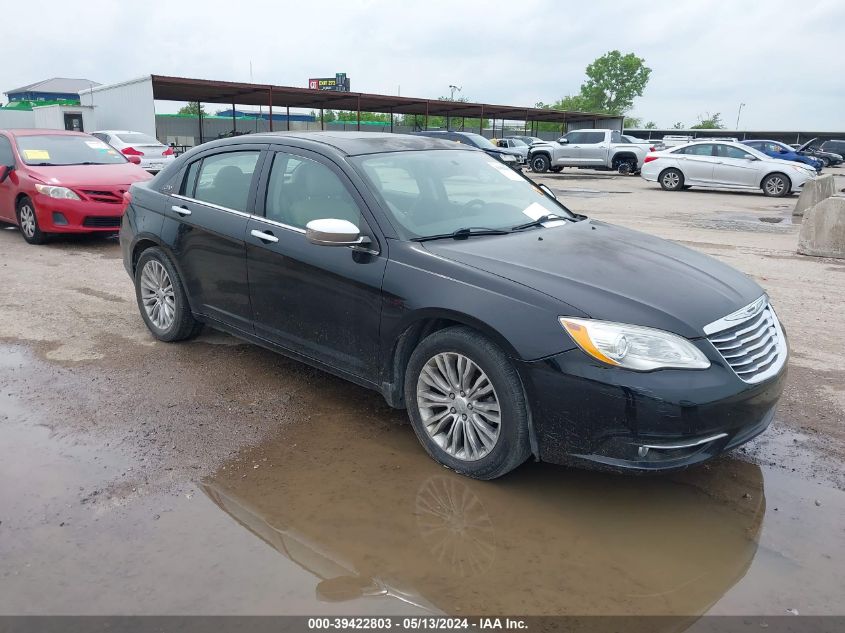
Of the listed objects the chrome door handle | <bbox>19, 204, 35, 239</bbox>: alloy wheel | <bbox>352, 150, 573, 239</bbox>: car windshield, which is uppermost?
<bbox>352, 150, 573, 239</bbox>: car windshield

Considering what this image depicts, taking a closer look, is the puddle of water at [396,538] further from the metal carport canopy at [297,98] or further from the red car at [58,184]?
the metal carport canopy at [297,98]

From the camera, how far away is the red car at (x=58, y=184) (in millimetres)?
9461

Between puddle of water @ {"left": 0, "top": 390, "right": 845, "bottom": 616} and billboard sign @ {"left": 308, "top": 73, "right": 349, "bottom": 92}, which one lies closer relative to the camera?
puddle of water @ {"left": 0, "top": 390, "right": 845, "bottom": 616}

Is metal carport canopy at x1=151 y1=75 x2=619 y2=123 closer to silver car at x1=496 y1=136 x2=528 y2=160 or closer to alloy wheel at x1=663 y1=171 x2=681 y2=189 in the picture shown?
silver car at x1=496 y1=136 x2=528 y2=160

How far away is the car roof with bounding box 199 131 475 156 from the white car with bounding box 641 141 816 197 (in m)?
18.2

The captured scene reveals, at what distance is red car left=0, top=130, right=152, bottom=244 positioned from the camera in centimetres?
946

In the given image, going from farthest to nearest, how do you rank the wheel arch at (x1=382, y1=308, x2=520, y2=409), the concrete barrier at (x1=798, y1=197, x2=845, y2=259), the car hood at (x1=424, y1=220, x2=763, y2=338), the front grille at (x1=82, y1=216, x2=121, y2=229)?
the concrete barrier at (x1=798, y1=197, x2=845, y2=259) < the front grille at (x1=82, y1=216, x2=121, y2=229) < the wheel arch at (x1=382, y1=308, x2=520, y2=409) < the car hood at (x1=424, y1=220, x2=763, y2=338)

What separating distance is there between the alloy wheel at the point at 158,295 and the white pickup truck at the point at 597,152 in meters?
25.8

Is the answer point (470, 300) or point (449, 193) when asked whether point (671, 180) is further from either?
point (470, 300)

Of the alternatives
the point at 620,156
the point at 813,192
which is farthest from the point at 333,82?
the point at 813,192

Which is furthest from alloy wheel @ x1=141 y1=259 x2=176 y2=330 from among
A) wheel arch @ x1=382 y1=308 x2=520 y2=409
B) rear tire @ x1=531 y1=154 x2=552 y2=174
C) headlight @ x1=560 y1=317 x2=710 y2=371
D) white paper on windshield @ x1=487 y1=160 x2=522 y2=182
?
rear tire @ x1=531 y1=154 x2=552 y2=174

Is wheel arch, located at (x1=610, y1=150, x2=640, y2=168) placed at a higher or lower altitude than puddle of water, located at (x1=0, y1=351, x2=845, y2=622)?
higher

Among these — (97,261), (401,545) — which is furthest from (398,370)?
(97,261)

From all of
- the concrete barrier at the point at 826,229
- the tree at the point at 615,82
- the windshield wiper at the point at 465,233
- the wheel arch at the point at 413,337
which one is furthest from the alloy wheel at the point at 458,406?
the tree at the point at 615,82
